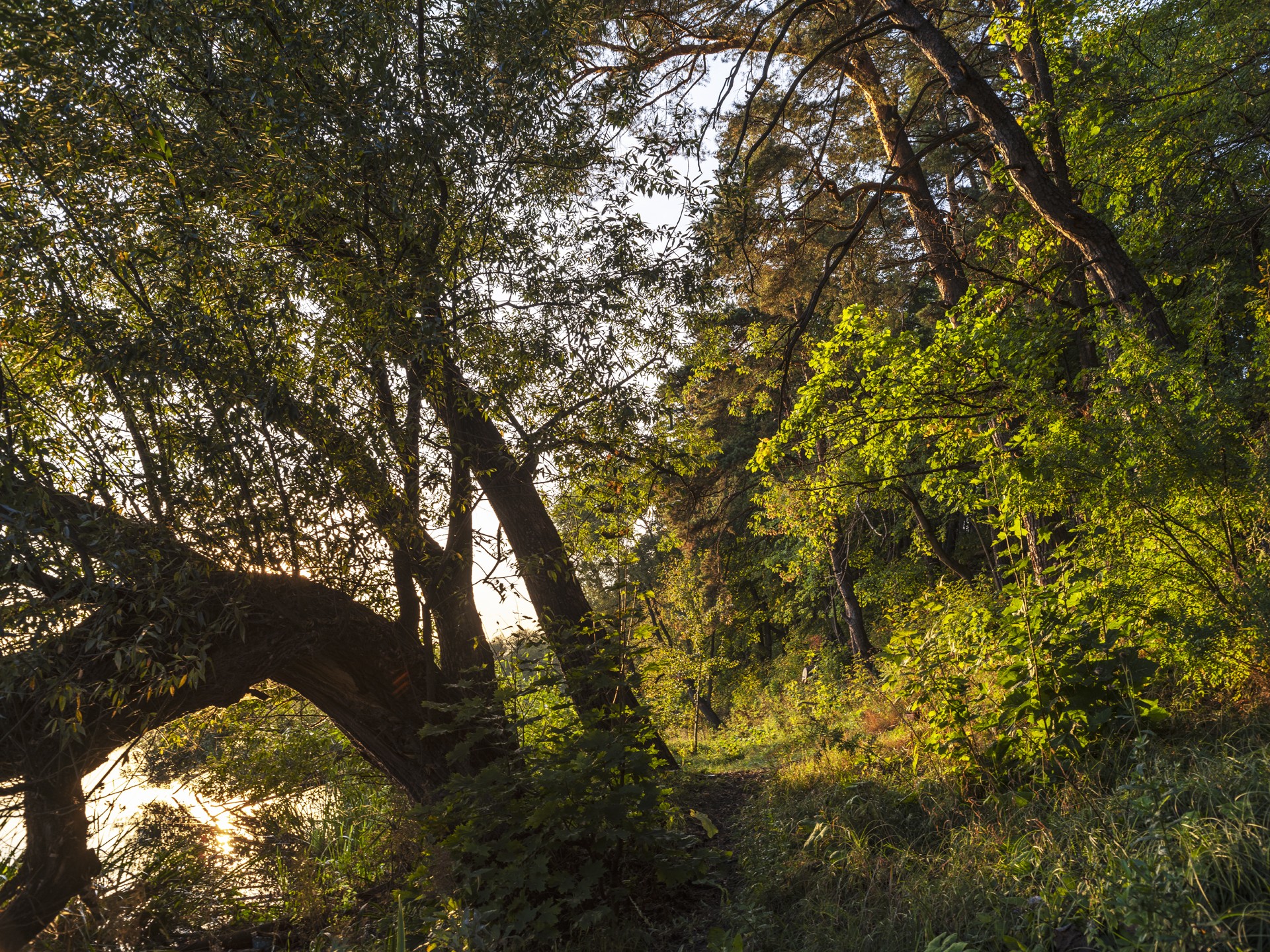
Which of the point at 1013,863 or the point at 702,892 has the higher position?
the point at 1013,863

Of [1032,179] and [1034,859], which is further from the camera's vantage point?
[1032,179]

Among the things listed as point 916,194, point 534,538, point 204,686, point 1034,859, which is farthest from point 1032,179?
point 204,686

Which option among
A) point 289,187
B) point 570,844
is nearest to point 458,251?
point 289,187

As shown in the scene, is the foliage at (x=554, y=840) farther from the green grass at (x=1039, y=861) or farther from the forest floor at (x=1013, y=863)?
the green grass at (x=1039, y=861)

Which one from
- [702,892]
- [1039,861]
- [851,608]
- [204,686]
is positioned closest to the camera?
[1039,861]

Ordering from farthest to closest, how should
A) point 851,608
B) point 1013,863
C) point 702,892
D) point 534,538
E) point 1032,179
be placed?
point 851,608, point 534,538, point 1032,179, point 702,892, point 1013,863

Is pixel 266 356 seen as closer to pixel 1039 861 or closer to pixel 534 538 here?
pixel 534 538

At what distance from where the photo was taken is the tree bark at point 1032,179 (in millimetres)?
5988

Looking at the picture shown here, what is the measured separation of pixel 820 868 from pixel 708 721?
59.0 feet

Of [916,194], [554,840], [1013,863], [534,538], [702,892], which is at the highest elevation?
[916,194]

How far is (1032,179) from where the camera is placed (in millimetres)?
6254

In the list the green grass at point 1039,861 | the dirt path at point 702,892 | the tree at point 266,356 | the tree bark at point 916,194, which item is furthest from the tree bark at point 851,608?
the tree at point 266,356

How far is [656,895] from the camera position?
188 inches

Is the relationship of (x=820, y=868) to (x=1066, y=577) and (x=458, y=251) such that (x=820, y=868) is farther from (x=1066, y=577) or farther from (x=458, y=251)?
(x=458, y=251)
